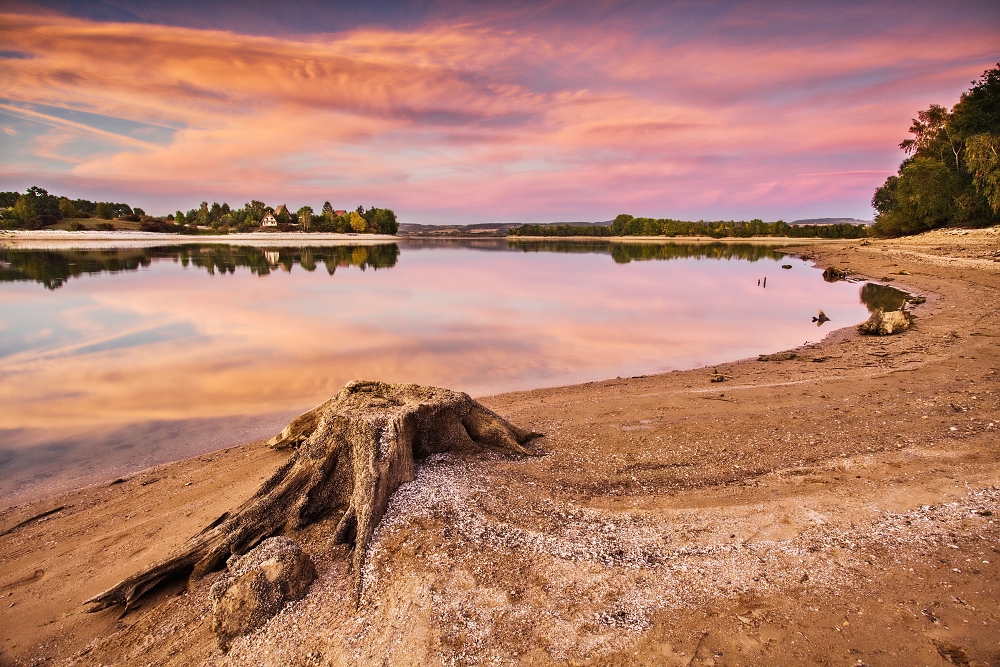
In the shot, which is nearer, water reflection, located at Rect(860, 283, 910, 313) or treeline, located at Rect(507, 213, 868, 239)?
water reflection, located at Rect(860, 283, 910, 313)

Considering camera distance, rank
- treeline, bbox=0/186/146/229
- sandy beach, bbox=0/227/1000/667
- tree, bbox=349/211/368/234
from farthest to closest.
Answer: tree, bbox=349/211/368/234
treeline, bbox=0/186/146/229
sandy beach, bbox=0/227/1000/667

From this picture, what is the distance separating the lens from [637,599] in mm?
3789

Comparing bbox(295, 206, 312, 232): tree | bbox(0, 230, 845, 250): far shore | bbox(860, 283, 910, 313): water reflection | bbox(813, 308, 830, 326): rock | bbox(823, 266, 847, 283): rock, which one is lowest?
bbox(813, 308, 830, 326): rock

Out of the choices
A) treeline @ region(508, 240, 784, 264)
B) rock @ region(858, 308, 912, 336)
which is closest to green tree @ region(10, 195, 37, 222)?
treeline @ region(508, 240, 784, 264)

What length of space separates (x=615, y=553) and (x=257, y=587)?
3.06 m

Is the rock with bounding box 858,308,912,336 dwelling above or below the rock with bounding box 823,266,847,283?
below

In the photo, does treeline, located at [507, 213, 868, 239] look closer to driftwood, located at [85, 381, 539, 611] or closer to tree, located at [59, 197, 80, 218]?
driftwood, located at [85, 381, 539, 611]

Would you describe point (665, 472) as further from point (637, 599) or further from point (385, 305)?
point (385, 305)

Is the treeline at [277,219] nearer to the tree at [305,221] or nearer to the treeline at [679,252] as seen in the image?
the tree at [305,221]

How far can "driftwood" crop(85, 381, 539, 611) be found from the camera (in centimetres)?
443

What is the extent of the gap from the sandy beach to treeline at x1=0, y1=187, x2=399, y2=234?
142988 mm

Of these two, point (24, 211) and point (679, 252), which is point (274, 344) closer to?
point (679, 252)

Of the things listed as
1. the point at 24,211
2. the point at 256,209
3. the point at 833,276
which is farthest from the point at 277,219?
the point at 833,276

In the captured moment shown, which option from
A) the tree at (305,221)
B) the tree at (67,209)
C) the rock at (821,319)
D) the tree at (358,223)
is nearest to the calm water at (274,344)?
the rock at (821,319)
